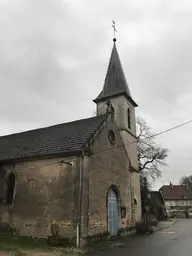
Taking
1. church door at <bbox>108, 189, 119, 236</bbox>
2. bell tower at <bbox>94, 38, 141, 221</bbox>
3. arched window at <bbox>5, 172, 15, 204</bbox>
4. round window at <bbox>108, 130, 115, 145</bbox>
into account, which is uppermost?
bell tower at <bbox>94, 38, 141, 221</bbox>

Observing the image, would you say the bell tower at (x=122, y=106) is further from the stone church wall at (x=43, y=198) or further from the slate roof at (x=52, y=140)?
the stone church wall at (x=43, y=198)

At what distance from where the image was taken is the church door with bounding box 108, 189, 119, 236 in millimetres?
18253

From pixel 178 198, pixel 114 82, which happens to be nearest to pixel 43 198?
pixel 114 82

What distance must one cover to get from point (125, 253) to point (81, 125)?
1015cm

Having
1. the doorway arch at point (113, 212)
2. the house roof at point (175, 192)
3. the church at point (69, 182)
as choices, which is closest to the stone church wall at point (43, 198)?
the church at point (69, 182)

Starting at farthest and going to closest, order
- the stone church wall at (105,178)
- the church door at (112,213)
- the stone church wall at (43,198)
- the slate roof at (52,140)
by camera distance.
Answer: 1. the church door at (112,213)
2. the slate roof at (52,140)
3. the stone church wall at (105,178)
4. the stone church wall at (43,198)

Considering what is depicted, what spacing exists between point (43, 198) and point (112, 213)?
5267mm

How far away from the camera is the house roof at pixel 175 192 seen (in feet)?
275

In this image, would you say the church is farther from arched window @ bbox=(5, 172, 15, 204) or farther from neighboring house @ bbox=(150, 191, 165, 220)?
neighboring house @ bbox=(150, 191, 165, 220)

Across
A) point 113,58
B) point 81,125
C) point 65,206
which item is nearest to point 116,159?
point 81,125

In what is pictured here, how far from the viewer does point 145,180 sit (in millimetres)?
40562

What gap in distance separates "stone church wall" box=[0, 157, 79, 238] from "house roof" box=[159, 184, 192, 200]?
74.8m

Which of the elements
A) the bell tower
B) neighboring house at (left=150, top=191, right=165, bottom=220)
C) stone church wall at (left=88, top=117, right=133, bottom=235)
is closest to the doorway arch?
stone church wall at (left=88, top=117, right=133, bottom=235)

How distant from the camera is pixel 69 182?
619 inches
